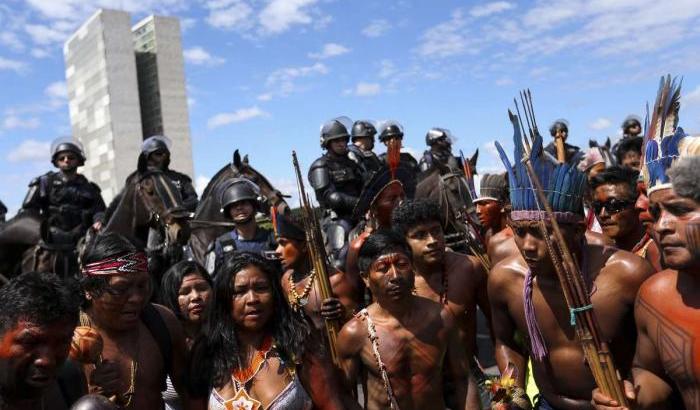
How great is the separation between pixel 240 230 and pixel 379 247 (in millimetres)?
3540

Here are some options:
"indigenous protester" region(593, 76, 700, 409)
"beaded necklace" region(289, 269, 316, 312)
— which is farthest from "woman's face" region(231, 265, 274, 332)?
"beaded necklace" region(289, 269, 316, 312)

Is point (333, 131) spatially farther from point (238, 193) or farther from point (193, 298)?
point (193, 298)

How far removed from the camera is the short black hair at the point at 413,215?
16.2 ft

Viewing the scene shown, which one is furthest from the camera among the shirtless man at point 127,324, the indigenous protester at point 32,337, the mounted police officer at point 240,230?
the mounted police officer at point 240,230

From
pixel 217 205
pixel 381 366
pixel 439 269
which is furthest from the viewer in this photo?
pixel 217 205

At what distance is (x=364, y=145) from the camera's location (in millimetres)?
13164

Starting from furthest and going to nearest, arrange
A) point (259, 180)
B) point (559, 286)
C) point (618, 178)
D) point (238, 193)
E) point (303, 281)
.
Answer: point (259, 180)
point (238, 193)
point (303, 281)
point (618, 178)
point (559, 286)

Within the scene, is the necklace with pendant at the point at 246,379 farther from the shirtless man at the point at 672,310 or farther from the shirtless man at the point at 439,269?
the shirtless man at the point at 439,269

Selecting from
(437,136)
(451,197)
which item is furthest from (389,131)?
(451,197)

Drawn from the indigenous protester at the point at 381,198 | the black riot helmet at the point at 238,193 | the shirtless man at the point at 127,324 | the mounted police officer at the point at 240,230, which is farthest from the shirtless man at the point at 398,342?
the black riot helmet at the point at 238,193

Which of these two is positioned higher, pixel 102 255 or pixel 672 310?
pixel 102 255

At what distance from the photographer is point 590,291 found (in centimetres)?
328

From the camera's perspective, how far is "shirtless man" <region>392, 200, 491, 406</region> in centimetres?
494

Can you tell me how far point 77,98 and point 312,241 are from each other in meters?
22.2
